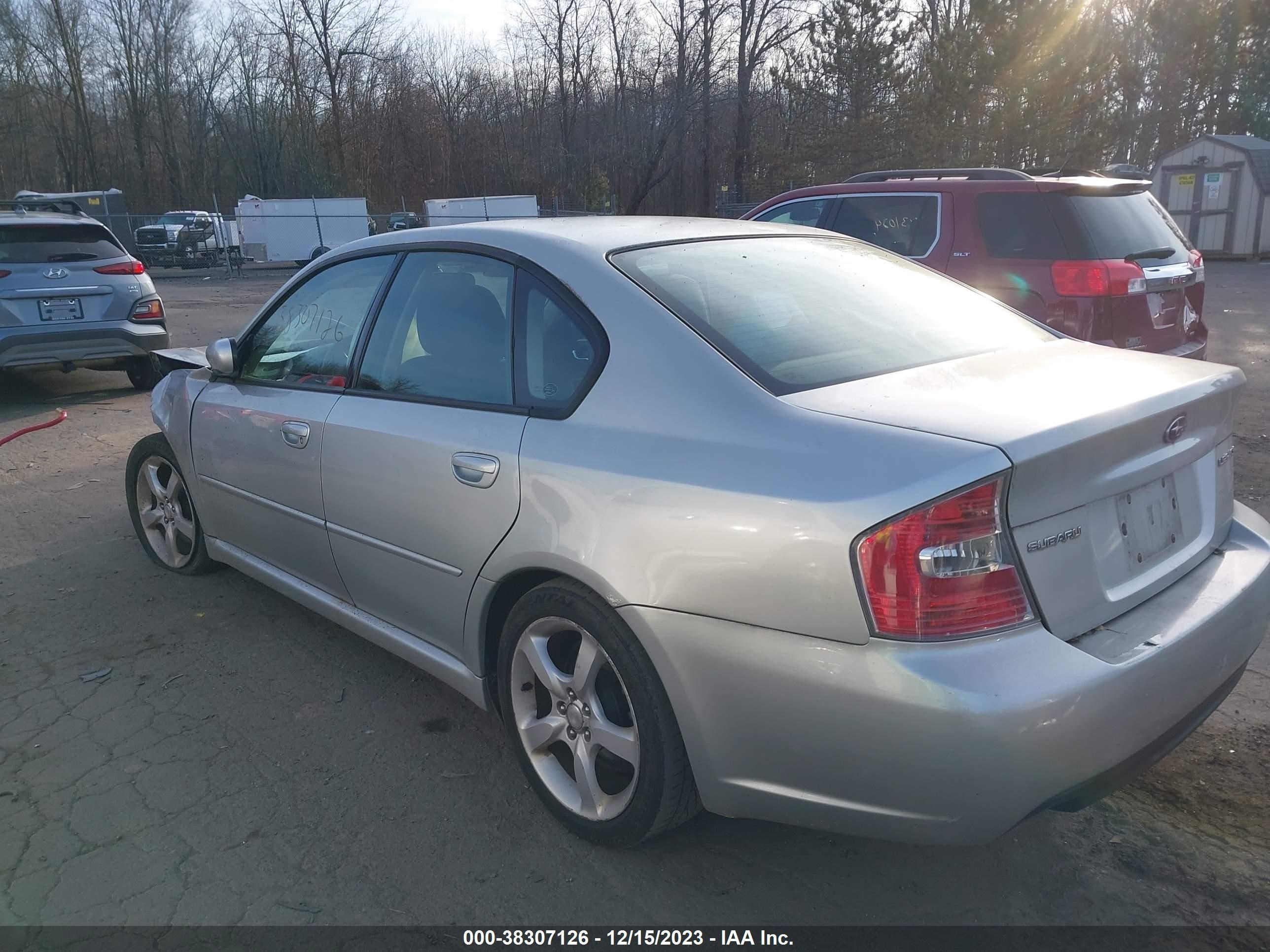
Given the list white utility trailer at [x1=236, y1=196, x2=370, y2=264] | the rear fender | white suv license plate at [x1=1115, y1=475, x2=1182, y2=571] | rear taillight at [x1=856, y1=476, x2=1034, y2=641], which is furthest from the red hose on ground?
white utility trailer at [x1=236, y1=196, x2=370, y2=264]

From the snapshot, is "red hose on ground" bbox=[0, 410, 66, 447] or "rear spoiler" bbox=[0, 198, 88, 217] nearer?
"red hose on ground" bbox=[0, 410, 66, 447]

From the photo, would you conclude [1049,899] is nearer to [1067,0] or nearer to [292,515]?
[292,515]

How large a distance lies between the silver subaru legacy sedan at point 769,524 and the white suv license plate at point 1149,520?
1 centimetres

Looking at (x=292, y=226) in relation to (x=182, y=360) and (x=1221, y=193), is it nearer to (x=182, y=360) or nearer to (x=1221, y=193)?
(x=1221, y=193)

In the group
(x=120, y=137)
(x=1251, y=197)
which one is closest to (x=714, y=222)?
(x=1251, y=197)

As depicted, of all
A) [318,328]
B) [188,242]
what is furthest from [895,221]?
[188,242]

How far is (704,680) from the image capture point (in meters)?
2.18

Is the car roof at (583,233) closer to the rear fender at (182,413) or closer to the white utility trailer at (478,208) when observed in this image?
the rear fender at (182,413)

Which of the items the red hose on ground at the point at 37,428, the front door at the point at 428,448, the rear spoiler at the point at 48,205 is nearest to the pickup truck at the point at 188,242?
the rear spoiler at the point at 48,205

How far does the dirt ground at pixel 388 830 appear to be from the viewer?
7.86ft

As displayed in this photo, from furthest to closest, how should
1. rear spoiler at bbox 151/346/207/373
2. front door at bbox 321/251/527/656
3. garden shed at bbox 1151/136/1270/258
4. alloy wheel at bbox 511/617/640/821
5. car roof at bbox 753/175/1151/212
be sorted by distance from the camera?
garden shed at bbox 1151/136/1270/258
car roof at bbox 753/175/1151/212
rear spoiler at bbox 151/346/207/373
front door at bbox 321/251/527/656
alloy wheel at bbox 511/617/640/821

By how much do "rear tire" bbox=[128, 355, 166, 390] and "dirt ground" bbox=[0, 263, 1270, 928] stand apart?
20.6 feet

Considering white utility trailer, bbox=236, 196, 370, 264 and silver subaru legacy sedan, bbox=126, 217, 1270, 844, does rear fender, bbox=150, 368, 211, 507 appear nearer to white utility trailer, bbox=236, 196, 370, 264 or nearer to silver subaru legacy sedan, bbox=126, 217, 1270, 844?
silver subaru legacy sedan, bbox=126, 217, 1270, 844

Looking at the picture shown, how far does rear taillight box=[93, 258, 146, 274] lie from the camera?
895 cm
